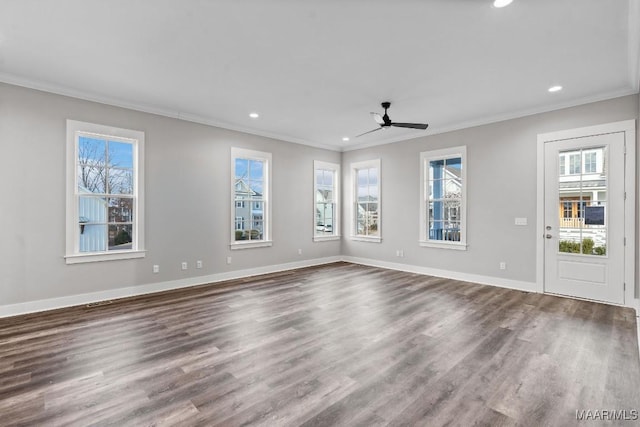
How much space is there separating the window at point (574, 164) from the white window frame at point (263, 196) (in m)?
5.09

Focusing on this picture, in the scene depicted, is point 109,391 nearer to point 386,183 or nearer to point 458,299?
point 458,299

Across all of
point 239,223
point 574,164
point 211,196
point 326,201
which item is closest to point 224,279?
point 239,223

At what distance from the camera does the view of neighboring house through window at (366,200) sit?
23.9 feet

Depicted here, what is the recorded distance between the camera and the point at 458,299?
4527 millimetres

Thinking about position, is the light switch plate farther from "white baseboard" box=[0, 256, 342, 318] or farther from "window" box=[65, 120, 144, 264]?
"window" box=[65, 120, 144, 264]

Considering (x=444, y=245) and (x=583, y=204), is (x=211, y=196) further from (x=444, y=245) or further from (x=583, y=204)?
(x=583, y=204)

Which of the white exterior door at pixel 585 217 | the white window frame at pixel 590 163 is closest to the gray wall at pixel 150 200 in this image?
the white exterior door at pixel 585 217

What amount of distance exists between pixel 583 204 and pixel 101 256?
22.6 ft

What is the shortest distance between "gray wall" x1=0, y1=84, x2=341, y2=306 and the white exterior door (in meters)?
4.50

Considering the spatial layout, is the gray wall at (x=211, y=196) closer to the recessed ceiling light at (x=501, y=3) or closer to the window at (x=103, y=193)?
the window at (x=103, y=193)

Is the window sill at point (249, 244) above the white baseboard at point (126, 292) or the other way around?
above

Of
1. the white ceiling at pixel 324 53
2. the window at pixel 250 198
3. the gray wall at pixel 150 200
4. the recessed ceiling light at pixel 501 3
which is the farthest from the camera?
the window at pixel 250 198

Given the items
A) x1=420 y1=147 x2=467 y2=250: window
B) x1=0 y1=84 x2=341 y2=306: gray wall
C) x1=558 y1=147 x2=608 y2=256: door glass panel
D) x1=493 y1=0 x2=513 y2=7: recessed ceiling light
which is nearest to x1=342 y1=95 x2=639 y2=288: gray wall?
x1=420 y1=147 x2=467 y2=250: window

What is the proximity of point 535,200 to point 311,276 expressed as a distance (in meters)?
3.98
